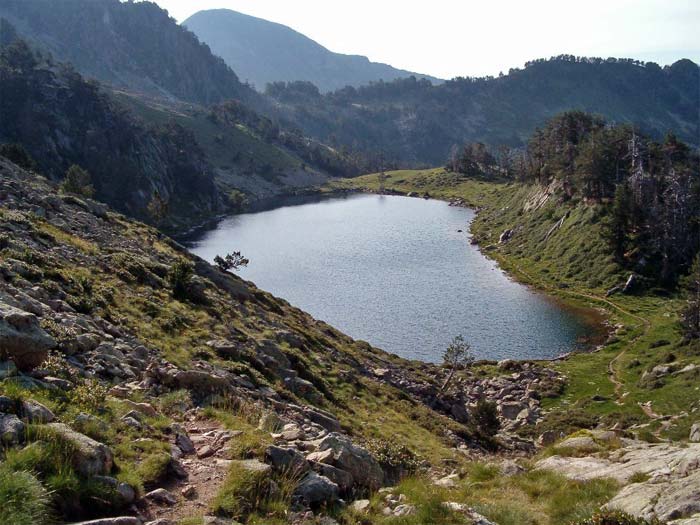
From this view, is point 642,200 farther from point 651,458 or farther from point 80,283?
point 80,283

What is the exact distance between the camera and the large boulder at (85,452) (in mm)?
10383

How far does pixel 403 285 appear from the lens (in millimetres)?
98875

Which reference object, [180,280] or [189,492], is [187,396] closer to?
[189,492]

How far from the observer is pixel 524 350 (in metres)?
71.6

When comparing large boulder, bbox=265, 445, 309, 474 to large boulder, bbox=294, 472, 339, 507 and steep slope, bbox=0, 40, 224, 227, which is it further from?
steep slope, bbox=0, 40, 224, 227

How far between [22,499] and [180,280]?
1175 inches

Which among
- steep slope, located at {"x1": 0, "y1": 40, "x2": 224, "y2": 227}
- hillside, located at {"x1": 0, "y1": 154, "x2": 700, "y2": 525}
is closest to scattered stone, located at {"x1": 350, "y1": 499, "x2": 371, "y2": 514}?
hillside, located at {"x1": 0, "y1": 154, "x2": 700, "y2": 525}

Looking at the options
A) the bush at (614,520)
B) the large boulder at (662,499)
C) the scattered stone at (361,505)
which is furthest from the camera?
the scattered stone at (361,505)

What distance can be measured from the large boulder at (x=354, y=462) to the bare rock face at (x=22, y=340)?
310 inches

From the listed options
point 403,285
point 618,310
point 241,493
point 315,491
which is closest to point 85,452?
point 241,493

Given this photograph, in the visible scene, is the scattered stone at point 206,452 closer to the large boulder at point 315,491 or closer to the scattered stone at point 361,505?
the large boulder at point 315,491

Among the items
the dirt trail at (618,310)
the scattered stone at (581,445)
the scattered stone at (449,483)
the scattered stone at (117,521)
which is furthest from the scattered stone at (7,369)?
the dirt trail at (618,310)

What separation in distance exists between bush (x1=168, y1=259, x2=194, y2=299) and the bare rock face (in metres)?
22.4

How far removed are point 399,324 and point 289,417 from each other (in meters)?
58.8
